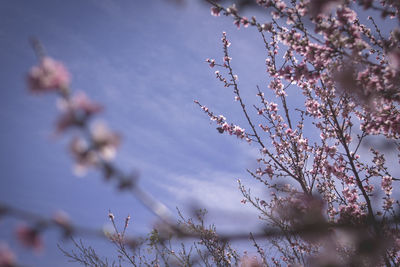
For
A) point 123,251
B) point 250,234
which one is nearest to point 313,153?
point 250,234

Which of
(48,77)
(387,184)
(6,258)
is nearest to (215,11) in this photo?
(48,77)

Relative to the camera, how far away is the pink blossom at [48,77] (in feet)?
4.21

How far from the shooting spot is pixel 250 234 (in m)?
1.86

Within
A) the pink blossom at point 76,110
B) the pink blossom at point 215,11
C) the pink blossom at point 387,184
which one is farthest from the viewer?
the pink blossom at point 387,184

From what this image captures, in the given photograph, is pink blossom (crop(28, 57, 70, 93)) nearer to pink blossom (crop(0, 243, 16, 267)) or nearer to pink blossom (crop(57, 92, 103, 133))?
pink blossom (crop(57, 92, 103, 133))

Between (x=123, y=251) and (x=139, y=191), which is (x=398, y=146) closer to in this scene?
(x=139, y=191)

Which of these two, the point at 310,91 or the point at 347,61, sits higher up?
the point at 310,91

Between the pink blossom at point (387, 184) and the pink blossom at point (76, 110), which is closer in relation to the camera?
the pink blossom at point (76, 110)

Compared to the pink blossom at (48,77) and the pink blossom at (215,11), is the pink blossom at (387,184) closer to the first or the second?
the pink blossom at (215,11)

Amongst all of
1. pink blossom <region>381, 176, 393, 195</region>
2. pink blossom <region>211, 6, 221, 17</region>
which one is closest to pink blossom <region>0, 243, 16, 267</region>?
pink blossom <region>211, 6, 221, 17</region>

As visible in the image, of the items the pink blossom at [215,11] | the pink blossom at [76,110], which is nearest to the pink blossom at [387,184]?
the pink blossom at [215,11]

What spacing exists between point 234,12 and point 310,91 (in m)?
3.98

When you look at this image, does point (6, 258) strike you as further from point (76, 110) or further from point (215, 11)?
point (215, 11)

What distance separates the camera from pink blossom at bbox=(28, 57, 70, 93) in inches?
50.5
